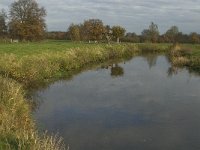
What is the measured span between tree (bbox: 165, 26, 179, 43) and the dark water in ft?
216

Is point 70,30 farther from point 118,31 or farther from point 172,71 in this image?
point 172,71

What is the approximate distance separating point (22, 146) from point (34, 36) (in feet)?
192

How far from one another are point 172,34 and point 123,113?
84.8 m

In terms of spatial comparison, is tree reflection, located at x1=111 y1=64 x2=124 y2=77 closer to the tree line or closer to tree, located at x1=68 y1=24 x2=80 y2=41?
the tree line

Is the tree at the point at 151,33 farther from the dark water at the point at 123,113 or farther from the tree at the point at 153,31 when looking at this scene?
the dark water at the point at 123,113

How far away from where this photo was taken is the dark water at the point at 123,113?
47.8ft

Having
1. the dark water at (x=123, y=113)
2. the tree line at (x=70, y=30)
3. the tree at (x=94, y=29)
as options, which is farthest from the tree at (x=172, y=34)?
the dark water at (x=123, y=113)

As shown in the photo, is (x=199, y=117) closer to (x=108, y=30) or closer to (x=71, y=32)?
(x=108, y=30)

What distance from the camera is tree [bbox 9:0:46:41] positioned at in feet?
216

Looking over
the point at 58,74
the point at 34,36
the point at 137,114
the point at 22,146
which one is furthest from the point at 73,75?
the point at 34,36

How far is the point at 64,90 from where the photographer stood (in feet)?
83.6

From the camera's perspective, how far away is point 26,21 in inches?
2655

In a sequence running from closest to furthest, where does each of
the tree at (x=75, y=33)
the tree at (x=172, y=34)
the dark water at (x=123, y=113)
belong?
the dark water at (x=123, y=113)
the tree at (x=75, y=33)
the tree at (x=172, y=34)

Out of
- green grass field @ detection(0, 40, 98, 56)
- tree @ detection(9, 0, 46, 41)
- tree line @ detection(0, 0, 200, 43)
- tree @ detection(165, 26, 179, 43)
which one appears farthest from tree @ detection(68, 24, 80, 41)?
green grass field @ detection(0, 40, 98, 56)
